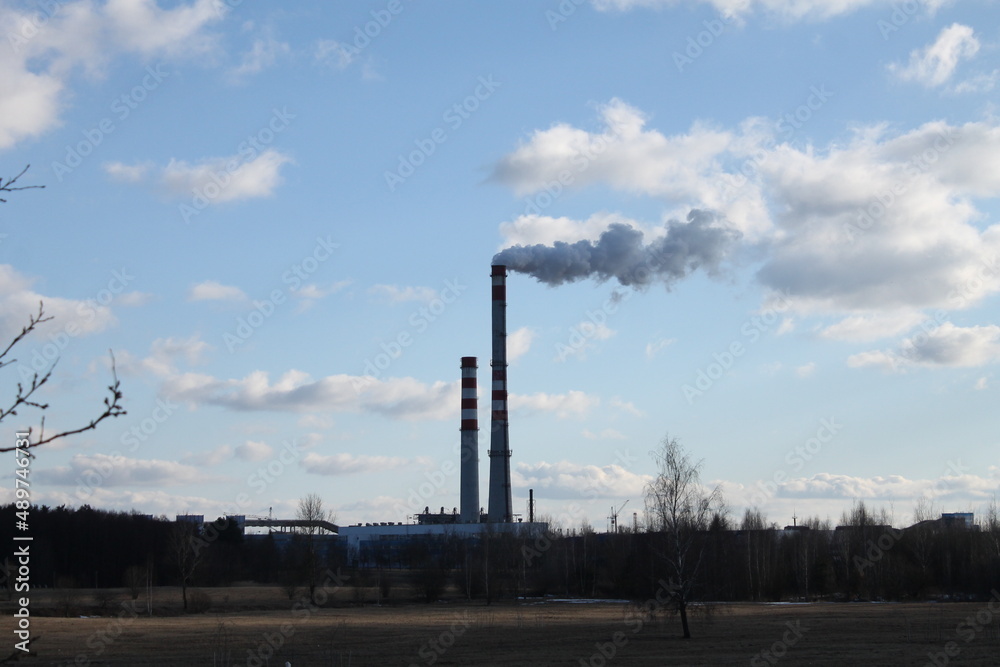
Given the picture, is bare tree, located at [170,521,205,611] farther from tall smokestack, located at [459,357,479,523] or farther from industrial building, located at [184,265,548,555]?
tall smokestack, located at [459,357,479,523]

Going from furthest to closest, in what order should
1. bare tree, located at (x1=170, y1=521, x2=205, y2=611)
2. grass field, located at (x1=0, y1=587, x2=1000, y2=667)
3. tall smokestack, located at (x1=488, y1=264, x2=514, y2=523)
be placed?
tall smokestack, located at (x1=488, y1=264, x2=514, y2=523) → bare tree, located at (x1=170, y1=521, x2=205, y2=611) → grass field, located at (x1=0, y1=587, x2=1000, y2=667)

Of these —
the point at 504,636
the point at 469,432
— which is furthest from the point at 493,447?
the point at 504,636

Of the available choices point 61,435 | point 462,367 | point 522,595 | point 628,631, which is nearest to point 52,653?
point 628,631

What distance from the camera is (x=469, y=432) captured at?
7044cm

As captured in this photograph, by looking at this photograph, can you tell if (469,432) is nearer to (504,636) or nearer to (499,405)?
(499,405)

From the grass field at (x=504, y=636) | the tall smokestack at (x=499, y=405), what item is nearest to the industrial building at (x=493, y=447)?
the tall smokestack at (x=499, y=405)

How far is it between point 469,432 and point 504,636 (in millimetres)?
39252

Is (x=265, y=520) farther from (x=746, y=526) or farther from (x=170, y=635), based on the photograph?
(x=170, y=635)

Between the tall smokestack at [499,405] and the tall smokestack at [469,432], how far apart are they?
6.15 ft

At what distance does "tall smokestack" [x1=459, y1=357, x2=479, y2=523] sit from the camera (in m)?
70.5

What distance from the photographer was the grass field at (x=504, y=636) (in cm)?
2375

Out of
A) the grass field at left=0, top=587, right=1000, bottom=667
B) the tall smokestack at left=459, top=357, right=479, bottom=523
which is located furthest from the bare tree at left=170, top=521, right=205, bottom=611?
the tall smokestack at left=459, top=357, right=479, bottom=523

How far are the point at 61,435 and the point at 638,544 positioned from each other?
60939 millimetres

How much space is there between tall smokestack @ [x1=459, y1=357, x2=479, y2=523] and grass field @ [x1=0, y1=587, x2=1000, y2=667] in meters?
22.8
